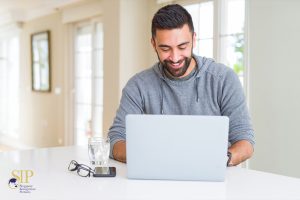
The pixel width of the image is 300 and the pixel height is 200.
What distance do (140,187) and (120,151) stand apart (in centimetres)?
38

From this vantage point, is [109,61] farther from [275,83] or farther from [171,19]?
[171,19]

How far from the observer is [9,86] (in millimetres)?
7820

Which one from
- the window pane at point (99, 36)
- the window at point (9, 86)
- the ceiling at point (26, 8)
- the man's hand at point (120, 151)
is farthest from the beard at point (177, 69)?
the window at point (9, 86)

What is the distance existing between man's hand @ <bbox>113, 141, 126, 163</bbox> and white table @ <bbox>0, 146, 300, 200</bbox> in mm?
80

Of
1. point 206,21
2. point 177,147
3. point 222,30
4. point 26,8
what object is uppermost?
point 26,8

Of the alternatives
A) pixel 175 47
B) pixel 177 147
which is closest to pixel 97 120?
pixel 175 47

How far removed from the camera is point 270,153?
3.16m

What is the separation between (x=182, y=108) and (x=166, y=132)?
56 centimetres

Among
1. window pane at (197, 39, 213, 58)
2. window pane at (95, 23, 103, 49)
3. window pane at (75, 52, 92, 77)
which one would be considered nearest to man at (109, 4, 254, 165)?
window pane at (197, 39, 213, 58)

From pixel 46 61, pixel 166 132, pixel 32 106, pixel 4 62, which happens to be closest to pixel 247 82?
pixel 166 132

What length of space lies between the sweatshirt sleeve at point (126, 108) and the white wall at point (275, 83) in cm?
159

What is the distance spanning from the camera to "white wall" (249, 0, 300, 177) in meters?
2.95

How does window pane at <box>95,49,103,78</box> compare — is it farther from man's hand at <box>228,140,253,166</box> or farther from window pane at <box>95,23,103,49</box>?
man's hand at <box>228,140,253,166</box>

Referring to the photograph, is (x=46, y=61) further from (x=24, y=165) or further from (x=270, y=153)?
(x=24, y=165)
